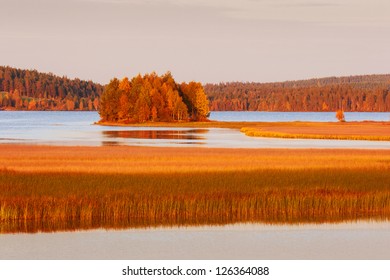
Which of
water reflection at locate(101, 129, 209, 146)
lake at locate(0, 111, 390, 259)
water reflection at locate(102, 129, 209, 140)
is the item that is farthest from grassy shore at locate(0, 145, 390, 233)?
water reflection at locate(102, 129, 209, 140)

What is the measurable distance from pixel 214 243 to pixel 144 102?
15864 cm

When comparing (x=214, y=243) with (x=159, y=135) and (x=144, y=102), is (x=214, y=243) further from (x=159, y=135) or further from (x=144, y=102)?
(x=144, y=102)

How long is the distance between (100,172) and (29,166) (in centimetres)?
607

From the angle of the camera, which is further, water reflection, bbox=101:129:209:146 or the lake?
water reflection, bbox=101:129:209:146

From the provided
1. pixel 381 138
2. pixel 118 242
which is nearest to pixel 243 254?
pixel 118 242

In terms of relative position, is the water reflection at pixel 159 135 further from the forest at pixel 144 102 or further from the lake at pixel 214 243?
the lake at pixel 214 243

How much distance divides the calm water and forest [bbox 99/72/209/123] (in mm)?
155968

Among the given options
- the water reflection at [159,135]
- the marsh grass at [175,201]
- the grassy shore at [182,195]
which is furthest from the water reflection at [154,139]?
the marsh grass at [175,201]

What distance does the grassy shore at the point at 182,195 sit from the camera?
29578 millimetres

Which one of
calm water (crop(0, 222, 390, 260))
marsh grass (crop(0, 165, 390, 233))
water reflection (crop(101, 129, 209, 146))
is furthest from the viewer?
water reflection (crop(101, 129, 209, 146))

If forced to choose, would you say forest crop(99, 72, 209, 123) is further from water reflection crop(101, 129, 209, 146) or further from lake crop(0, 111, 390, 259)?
lake crop(0, 111, 390, 259)

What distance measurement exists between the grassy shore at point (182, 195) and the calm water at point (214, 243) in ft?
3.36

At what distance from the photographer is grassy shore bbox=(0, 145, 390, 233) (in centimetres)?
2958

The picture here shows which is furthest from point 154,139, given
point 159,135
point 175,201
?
point 175,201
